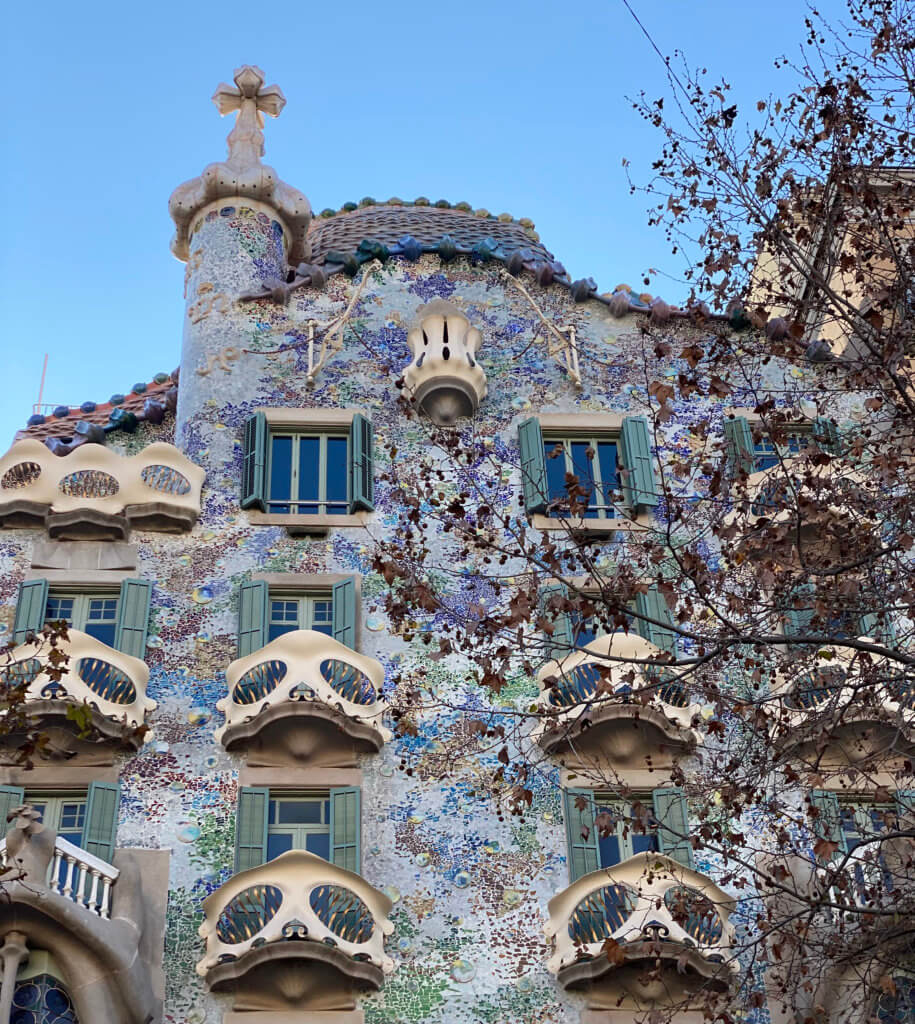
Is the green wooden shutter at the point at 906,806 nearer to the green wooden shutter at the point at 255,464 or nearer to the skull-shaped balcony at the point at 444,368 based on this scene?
the skull-shaped balcony at the point at 444,368

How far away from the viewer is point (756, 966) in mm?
17688

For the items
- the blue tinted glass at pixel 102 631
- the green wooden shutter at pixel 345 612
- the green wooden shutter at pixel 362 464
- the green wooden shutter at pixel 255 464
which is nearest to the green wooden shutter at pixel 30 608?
the blue tinted glass at pixel 102 631

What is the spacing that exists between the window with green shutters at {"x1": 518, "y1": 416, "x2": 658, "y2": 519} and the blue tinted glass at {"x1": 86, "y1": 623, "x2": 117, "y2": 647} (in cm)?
491

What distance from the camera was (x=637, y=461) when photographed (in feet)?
73.6

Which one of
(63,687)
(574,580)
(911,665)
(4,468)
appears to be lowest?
(911,665)

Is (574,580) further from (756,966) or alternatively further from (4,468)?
(4,468)

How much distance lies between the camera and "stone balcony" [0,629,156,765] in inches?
740

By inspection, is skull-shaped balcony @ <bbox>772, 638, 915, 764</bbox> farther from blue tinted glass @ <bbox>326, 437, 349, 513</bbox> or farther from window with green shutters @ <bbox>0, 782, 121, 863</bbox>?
window with green shutters @ <bbox>0, 782, 121, 863</bbox>

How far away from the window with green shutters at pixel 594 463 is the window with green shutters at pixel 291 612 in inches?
99.4

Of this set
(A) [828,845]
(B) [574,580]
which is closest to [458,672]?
(B) [574,580]

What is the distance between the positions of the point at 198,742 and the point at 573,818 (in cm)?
393

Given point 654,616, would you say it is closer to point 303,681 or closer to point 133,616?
point 303,681

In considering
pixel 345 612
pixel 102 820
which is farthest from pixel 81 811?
pixel 345 612

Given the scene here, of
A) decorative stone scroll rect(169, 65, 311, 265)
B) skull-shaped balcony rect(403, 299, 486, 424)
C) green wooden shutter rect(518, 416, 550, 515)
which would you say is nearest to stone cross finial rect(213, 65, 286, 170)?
decorative stone scroll rect(169, 65, 311, 265)
